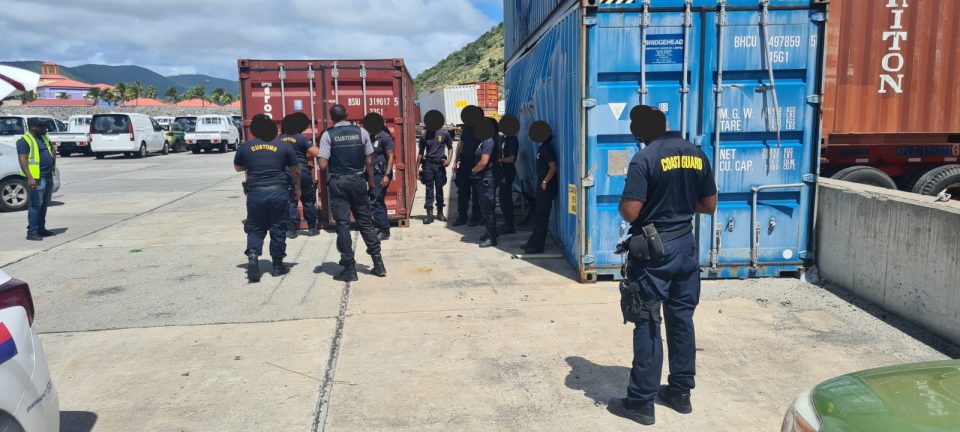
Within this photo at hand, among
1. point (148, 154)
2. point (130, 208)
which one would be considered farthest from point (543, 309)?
point (148, 154)

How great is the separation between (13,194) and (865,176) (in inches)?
561

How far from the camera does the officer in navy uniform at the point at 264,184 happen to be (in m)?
6.63

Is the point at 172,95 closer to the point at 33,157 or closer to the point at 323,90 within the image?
the point at 33,157

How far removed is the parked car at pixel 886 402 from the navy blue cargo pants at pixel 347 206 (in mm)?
4891

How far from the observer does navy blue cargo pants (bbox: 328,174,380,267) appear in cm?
669

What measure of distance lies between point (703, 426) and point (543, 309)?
226cm

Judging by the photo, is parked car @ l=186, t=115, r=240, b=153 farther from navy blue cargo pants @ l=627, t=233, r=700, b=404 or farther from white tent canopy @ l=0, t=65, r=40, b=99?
navy blue cargo pants @ l=627, t=233, r=700, b=404

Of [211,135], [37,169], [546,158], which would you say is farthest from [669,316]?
[211,135]

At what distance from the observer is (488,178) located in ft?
28.1

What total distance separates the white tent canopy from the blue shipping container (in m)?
→ 4.40

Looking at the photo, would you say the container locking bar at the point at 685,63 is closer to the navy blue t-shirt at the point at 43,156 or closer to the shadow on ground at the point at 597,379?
the shadow on ground at the point at 597,379

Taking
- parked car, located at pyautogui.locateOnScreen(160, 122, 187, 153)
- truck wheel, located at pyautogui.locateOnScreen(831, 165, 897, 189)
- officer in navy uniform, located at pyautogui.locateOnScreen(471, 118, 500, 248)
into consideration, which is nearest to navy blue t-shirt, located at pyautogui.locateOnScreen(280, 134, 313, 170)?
officer in navy uniform, located at pyautogui.locateOnScreen(471, 118, 500, 248)

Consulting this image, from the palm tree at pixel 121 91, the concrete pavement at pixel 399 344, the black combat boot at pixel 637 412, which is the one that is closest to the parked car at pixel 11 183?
the concrete pavement at pixel 399 344

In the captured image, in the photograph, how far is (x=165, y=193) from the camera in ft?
49.2
